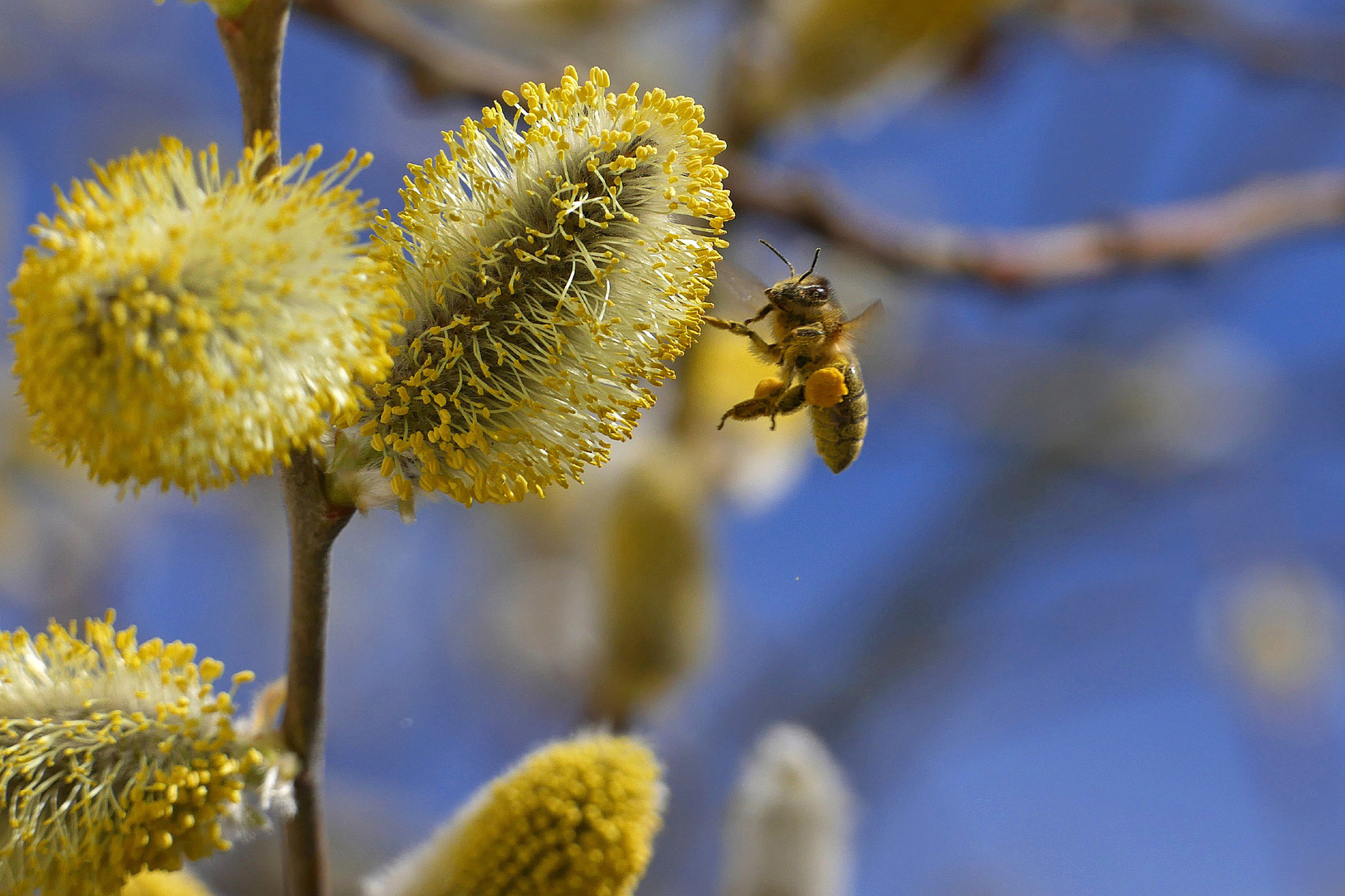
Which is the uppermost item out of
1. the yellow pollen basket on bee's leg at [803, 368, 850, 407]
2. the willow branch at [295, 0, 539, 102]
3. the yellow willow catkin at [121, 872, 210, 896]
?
the willow branch at [295, 0, 539, 102]

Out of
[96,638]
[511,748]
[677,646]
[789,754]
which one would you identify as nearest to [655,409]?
[677,646]

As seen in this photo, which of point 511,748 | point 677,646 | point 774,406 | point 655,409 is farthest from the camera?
point 511,748

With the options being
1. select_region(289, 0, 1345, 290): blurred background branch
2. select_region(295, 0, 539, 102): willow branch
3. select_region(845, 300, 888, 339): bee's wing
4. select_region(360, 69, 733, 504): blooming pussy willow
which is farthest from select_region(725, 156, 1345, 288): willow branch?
select_region(360, 69, 733, 504): blooming pussy willow

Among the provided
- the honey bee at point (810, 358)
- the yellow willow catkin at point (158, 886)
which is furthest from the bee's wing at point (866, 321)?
the yellow willow catkin at point (158, 886)

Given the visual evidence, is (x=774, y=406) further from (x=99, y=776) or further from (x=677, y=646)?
(x=677, y=646)

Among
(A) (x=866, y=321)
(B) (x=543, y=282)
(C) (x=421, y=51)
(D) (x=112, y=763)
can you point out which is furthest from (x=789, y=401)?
(C) (x=421, y=51)

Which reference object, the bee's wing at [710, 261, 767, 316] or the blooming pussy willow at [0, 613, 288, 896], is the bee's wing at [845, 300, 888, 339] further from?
the blooming pussy willow at [0, 613, 288, 896]
